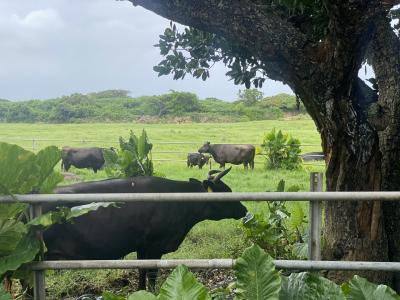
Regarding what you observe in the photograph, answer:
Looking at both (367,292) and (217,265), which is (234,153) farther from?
(367,292)

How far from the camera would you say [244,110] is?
160 ft

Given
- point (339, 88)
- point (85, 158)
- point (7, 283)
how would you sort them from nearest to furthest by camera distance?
point (7, 283), point (339, 88), point (85, 158)

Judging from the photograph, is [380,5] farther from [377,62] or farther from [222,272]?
[222,272]

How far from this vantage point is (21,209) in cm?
284

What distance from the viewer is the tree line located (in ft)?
157

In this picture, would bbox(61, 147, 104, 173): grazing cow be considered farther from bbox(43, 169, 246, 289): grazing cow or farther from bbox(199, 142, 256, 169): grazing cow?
bbox(43, 169, 246, 289): grazing cow

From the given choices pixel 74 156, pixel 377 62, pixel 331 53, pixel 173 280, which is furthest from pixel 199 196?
pixel 74 156

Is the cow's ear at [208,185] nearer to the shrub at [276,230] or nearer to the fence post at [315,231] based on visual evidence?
the shrub at [276,230]

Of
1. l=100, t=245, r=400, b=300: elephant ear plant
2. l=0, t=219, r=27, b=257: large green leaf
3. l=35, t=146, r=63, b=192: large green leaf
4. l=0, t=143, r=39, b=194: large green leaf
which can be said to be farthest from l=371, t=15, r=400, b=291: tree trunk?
l=0, t=219, r=27, b=257: large green leaf

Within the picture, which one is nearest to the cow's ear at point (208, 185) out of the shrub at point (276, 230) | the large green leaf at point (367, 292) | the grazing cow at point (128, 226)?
the grazing cow at point (128, 226)

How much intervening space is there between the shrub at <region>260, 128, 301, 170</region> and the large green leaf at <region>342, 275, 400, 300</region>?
574 inches

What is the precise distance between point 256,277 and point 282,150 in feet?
48.5

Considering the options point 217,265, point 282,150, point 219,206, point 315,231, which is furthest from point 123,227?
point 282,150

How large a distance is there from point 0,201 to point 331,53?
2149 millimetres
